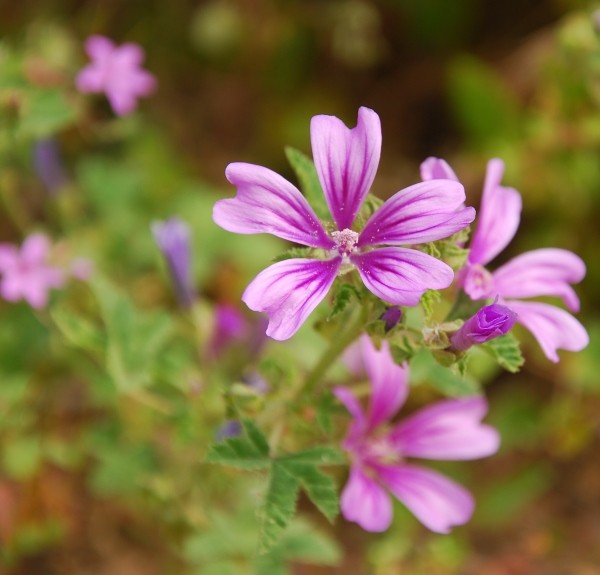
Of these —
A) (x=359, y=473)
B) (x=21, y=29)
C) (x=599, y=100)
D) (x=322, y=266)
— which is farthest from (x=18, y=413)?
(x=599, y=100)

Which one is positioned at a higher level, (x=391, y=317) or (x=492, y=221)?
(x=492, y=221)

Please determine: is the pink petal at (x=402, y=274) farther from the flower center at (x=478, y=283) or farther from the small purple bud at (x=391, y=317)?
the flower center at (x=478, y=283)

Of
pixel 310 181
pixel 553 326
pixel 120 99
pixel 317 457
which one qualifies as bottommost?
pixel 317 457

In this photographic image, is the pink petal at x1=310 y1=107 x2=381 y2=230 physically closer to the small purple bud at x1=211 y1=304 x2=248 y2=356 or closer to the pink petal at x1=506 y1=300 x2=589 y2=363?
the pink petal at x1=506 y1=300 x2=589 y2=363

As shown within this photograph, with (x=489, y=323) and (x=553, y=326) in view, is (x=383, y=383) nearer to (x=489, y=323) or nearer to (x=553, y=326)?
(x=553, y=326)

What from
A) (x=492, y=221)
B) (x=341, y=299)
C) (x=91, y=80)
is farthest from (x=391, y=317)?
(x=91, y=80)

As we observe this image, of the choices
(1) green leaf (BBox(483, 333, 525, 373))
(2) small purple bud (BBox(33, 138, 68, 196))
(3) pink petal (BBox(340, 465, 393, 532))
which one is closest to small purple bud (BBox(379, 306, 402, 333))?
(1) green leaf (BBox(483, 333, 525, 373))
